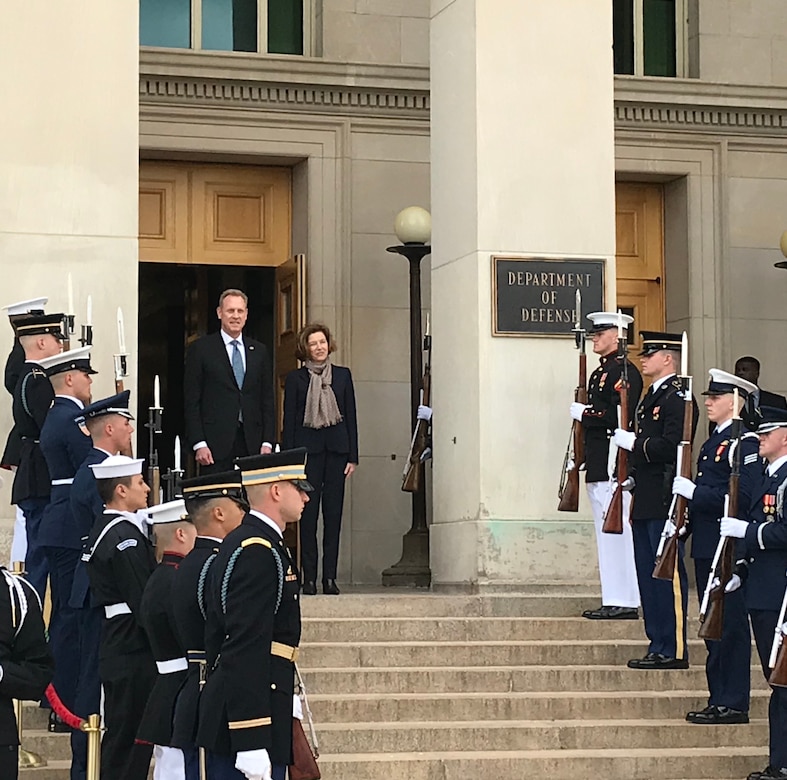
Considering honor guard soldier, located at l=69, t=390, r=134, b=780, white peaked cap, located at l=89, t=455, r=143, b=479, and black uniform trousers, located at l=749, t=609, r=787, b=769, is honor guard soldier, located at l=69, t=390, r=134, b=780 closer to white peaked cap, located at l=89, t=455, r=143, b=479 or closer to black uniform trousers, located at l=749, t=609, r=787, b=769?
white peaked cap, located at l=89, t=455, r=143, b=479

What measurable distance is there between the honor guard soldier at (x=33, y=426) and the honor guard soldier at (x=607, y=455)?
3.73 metres

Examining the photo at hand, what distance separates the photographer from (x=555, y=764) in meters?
10.6

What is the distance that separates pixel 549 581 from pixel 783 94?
7120 mm

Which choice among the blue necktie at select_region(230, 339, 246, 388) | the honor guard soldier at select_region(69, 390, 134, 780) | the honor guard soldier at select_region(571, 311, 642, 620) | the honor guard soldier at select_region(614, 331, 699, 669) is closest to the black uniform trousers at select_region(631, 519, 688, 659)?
A: the honor guard soldier at select_region(614, 331, 699, 669)

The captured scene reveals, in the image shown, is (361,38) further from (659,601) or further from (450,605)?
(659,601)

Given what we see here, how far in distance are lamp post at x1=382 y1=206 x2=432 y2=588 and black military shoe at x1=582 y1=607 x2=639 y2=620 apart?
3.29 m

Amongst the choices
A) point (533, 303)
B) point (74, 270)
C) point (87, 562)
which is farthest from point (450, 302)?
point (87, 562)

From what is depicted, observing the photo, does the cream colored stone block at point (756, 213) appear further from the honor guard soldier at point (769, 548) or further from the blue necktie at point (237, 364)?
the honor guard soldier at point (769, 548)

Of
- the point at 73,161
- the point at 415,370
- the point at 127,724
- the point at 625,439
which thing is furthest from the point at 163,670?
the point at 415,370

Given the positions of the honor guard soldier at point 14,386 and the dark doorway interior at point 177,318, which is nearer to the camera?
the honor guard soldier at point 14,386

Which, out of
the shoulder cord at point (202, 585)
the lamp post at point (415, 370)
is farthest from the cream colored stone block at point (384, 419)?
the shoulder cord at point (202, 585)

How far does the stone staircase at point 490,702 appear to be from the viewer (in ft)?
34.9

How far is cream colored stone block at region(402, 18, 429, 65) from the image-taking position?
17891 mm

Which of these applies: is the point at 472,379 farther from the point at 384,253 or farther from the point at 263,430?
the point at 384,253
